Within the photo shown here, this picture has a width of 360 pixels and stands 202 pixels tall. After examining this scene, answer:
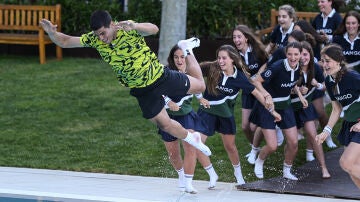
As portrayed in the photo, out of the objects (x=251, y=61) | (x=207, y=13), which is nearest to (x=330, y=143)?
(x=251, y=61)

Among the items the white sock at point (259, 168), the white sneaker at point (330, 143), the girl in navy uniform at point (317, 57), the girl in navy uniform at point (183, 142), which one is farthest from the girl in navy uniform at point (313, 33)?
the girl in navy uniform at point (183, 142)

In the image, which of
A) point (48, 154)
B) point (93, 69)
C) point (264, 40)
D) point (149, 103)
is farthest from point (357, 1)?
point (149, 103)

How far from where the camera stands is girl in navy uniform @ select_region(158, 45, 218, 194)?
8281 millimetres

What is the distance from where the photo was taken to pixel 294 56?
29.0 ft

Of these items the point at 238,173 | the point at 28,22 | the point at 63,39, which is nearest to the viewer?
the point at 63,39

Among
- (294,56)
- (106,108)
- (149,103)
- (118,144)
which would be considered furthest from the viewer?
(106,108)

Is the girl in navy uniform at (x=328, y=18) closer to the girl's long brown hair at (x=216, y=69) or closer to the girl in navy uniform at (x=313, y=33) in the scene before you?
the girl in navy uniform at (x=313, y=33)

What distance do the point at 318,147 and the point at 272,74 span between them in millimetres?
954

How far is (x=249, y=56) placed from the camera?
9773 millimetres

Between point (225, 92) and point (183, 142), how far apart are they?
77 cm

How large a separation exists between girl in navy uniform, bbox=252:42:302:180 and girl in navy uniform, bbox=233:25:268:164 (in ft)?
1.53

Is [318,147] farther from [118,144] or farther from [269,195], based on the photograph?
[118,144]

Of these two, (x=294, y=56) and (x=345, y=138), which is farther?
(x=294, y=56)

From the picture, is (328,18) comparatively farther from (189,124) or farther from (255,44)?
(189,124)
